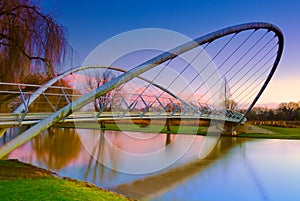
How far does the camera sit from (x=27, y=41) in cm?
769

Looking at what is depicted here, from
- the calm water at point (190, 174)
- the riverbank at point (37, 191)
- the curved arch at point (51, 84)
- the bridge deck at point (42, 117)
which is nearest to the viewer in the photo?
the riverbank at point (37, 191)

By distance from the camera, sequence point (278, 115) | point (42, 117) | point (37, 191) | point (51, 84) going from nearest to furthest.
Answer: point (37, 191) < point (42, 117) < point (51, 84) < point (278, 115)

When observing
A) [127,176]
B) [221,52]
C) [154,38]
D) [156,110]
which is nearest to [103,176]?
[127,176]

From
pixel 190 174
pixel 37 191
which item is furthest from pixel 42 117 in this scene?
pixel 190 174

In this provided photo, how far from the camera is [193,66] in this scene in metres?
14.9

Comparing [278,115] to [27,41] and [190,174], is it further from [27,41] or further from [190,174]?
[27,41]

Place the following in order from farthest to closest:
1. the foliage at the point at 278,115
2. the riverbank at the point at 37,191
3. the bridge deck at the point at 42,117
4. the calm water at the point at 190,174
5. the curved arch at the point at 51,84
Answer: the foliage at the point at 278,115, the curved arch at the point at 51,84, the calm water at the point at 190,174, the bridge deck at the point at 42,117, the riverbank at the point at 37,191

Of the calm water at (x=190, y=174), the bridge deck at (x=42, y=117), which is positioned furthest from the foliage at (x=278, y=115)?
the bridge deck at (x=42, y=117)

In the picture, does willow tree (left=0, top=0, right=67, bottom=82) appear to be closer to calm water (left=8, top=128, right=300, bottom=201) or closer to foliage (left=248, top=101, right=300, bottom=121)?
→ calm water (left=8, top=128, right=300, bottom=201)

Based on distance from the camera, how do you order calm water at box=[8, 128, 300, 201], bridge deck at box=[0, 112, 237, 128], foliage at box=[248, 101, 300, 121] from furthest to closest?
foliage at box=[248, 101, 300, 121] < calm water at box=[8, 128, 300, 201] < bridge deck at box=[0, 112, 237, 128]

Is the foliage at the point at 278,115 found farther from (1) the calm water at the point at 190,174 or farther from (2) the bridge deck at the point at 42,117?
(2) the bridge deck at the point at 42,117

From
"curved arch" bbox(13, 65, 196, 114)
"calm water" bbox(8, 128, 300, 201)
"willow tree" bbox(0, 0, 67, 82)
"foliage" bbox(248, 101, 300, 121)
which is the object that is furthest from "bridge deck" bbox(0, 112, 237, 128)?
"foliage" bbox(248, 101, 300, 121)

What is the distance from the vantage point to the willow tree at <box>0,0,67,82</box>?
24.3 ft

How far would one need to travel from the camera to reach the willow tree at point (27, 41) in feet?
24.3
